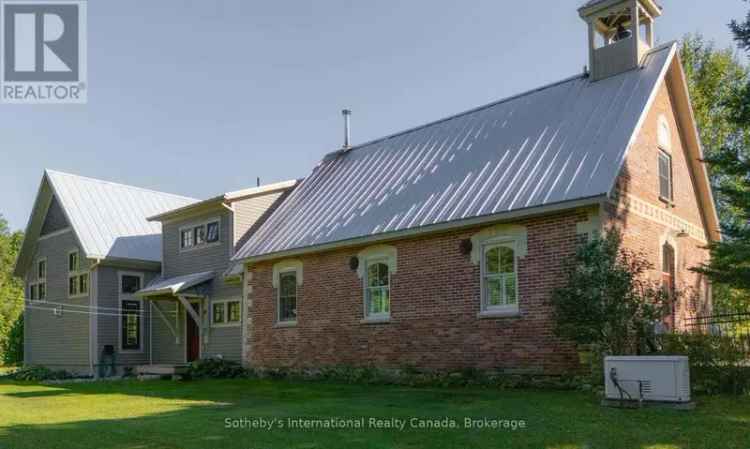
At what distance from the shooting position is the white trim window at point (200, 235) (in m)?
23.0

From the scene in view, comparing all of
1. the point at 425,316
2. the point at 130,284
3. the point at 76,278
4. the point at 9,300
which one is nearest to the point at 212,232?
the point at 130,284

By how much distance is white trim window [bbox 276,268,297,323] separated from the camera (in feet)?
63.5

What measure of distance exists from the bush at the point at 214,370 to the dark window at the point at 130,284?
6913mm

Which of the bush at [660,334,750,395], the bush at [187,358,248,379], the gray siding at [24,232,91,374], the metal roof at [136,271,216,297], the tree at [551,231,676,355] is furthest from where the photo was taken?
the gray siding at [24,232,91,374]

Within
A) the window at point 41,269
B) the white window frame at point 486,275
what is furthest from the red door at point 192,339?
the white window frame at point 486,275

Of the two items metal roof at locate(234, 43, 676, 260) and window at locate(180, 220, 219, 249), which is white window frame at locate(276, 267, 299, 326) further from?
window at locate(180, 220, 219, 249)

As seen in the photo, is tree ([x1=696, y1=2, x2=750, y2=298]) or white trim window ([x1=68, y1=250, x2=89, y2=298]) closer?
tree ([x1=696, y1=2, x2=750, y2=298])

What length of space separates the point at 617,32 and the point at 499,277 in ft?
24.7

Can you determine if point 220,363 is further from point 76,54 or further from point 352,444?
point 352,444

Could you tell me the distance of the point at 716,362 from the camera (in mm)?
11305

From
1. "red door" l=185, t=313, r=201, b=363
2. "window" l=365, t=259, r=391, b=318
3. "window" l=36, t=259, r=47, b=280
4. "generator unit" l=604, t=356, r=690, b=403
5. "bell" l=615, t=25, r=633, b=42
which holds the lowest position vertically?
"red door" l=185, t=313, r=201, b=363

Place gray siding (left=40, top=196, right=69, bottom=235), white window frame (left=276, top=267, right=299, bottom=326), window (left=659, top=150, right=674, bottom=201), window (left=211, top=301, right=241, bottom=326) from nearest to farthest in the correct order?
window (left=659, top=150, right=674, bottom=201) < white window frame (left=276, top=267, right=299, bottom=326) < window (left=211, top=301, right=241, bottom=326) < gray siding (left=40, top=196, right=69, bottom=235)

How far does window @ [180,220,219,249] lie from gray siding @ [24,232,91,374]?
14.5 feet

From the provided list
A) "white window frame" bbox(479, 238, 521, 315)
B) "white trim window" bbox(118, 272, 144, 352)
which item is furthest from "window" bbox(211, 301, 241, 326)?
"white window frame" bbox(479, 238, 521, 315)
